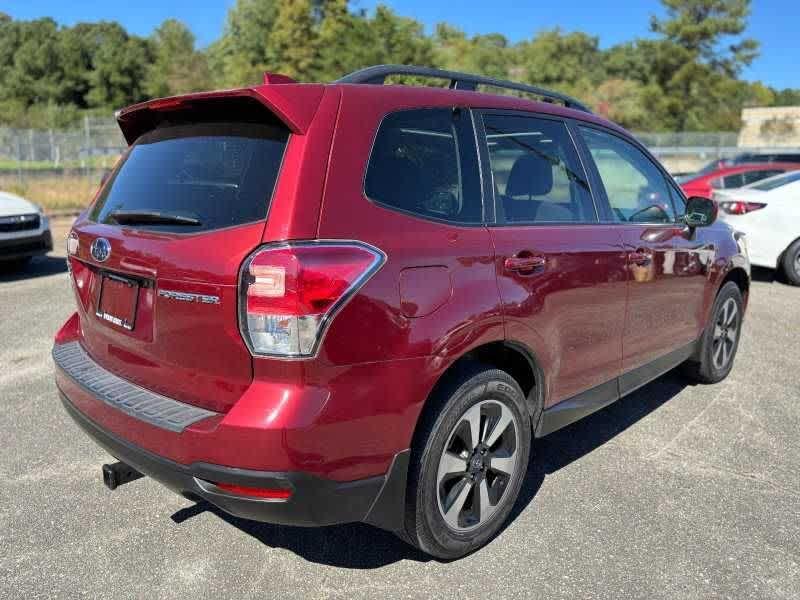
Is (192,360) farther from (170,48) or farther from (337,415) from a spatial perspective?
(170,48)

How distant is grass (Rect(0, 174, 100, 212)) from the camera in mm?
17844

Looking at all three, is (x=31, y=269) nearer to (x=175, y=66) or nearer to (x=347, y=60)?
(x=347, y=60)

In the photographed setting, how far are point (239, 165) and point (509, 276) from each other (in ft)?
3.72

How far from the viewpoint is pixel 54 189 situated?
19.2 m

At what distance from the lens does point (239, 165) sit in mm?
2428

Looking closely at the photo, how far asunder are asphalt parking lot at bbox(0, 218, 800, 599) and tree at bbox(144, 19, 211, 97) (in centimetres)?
5613

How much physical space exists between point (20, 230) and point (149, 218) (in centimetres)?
697

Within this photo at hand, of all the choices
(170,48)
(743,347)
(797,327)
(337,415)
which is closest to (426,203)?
(337,415)

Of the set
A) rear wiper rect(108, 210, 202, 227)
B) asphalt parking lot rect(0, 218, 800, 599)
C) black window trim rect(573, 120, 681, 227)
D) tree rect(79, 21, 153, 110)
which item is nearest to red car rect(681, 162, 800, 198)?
asphalt parking lot rect(0, 218, 800, 599)

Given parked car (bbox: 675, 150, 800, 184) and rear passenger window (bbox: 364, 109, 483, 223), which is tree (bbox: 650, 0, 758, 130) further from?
rear passenger window (bbox: 364, 109, 483, 223)

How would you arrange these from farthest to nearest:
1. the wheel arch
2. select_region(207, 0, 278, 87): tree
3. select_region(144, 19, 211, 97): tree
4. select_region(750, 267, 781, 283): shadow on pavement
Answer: select_region(144, 19, 211, 97): tree
select_region(207, 0, 278, 87): tree
select_region(750, 267, 781, 283): shadow on pavement
the wheel arch

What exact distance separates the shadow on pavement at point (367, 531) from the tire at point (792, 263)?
6.37 meters

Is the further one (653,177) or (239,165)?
(653,177)

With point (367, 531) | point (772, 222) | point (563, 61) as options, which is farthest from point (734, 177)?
point (563, 61)
